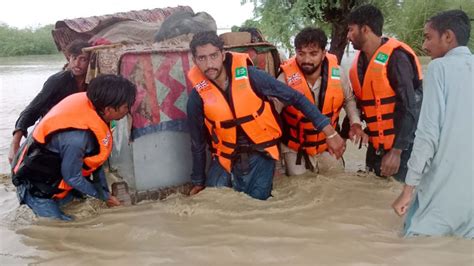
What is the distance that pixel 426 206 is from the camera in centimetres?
275

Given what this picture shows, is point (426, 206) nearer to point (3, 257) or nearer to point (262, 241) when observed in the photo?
point (262, 241)

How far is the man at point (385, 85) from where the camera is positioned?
3.81 meters

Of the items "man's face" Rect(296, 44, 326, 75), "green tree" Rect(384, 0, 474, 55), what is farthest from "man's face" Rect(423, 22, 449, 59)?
"green tree" Rect(384, 0, 474, 55)

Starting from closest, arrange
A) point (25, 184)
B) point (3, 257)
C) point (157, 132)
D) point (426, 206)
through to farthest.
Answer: point (426, 206), point (3, 257), point (25, 184), point (157, 132)

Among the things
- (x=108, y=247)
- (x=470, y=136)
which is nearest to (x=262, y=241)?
(x=108, y=247)

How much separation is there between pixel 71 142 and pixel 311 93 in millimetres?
2157

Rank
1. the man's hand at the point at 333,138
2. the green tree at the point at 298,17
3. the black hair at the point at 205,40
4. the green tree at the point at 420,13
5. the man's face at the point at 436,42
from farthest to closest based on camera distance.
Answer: the green tree at the point at 420,13, the green tree at the point at 298,17, the man's hand at the point at 333,138, the black hair at the point at 205,40, the man's face at the point at 436,42

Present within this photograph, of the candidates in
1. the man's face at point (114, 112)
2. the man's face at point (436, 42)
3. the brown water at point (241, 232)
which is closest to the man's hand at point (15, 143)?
the brown water at point (241, 232)

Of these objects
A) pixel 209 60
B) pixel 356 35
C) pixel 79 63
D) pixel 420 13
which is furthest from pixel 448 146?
pixel 420 13

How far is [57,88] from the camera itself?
423 cm

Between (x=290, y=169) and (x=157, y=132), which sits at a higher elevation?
(x=157, y=132)

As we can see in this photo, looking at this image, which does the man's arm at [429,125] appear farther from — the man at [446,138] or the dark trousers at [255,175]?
the dark trousers at [255,175]

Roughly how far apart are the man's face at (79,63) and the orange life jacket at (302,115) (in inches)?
71.9

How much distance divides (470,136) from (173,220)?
2173 millimetres
